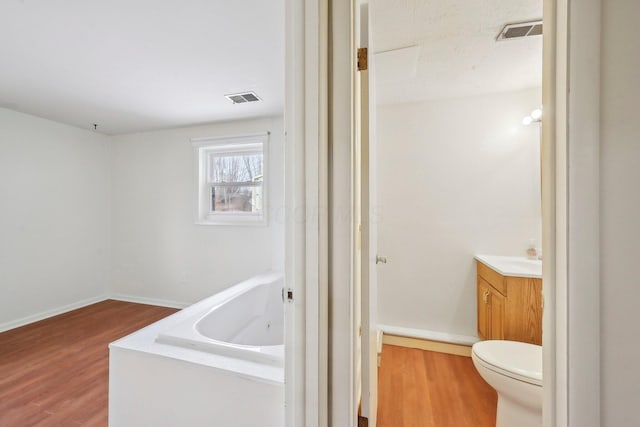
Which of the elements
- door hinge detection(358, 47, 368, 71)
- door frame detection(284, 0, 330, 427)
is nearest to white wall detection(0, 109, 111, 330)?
door frame detection(284, 0, 330, 427)

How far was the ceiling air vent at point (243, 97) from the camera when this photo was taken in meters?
2.30

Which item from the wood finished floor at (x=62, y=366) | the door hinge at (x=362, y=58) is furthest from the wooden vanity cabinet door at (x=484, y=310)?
the wood finished floor at (x=62, y=366)

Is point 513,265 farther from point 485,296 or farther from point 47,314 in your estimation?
point 47,314

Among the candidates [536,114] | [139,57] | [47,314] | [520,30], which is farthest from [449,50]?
[47,314]

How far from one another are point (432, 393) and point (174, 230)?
3.03 meters

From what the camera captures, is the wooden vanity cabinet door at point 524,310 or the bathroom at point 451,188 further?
the bathroom at point 451,188

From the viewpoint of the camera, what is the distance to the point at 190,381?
1062 mm

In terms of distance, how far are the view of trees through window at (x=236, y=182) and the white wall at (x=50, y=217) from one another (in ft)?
4.91

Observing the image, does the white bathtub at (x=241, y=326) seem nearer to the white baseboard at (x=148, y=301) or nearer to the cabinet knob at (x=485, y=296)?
the white baseboard at (x=148, y=301)

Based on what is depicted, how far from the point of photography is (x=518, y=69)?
6.08ft

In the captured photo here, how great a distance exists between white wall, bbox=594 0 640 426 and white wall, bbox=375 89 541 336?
176cm

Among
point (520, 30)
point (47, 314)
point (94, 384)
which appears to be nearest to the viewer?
point (520, 30)

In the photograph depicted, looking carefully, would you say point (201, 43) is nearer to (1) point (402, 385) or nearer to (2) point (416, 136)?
(2) point (416, 136)

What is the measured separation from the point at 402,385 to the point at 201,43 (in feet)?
8.27
